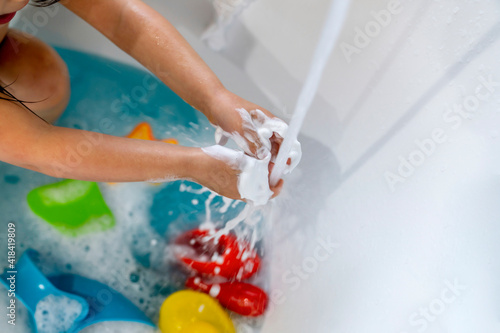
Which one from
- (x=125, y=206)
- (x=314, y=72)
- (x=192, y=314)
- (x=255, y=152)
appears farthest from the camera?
(x=125, y=206)

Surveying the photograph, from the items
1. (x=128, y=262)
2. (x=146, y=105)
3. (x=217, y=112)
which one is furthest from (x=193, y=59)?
(x=128, y=262)

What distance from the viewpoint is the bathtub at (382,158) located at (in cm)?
73

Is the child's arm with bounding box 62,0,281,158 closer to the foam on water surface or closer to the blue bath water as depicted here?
the blue bath water

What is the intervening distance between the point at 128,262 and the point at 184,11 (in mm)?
547

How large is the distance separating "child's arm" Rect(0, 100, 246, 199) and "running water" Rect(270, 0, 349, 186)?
7 cm

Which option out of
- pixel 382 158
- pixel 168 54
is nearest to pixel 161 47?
Result: pixel 168 54

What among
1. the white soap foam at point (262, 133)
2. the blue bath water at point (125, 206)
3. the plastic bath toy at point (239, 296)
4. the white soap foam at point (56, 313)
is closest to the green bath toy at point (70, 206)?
the blue bath water at point (125, 206)

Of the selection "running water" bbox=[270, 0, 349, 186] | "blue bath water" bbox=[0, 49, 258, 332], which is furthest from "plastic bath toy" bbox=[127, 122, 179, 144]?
"running water" bbox=[270, 0, 349, 186]

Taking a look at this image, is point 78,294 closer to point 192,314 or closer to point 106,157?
point 192,314

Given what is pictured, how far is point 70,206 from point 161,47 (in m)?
0.37

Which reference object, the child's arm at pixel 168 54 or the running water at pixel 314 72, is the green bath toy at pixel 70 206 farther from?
the running water at pixel 314 72

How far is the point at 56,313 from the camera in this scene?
82 centimetres

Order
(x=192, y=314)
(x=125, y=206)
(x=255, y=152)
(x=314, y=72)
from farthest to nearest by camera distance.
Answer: (x=125, y=206) < (x=192, y=314) < (x=255, y=152) < (x=314, y=72)

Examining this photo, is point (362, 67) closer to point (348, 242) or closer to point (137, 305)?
point (348, 242)
